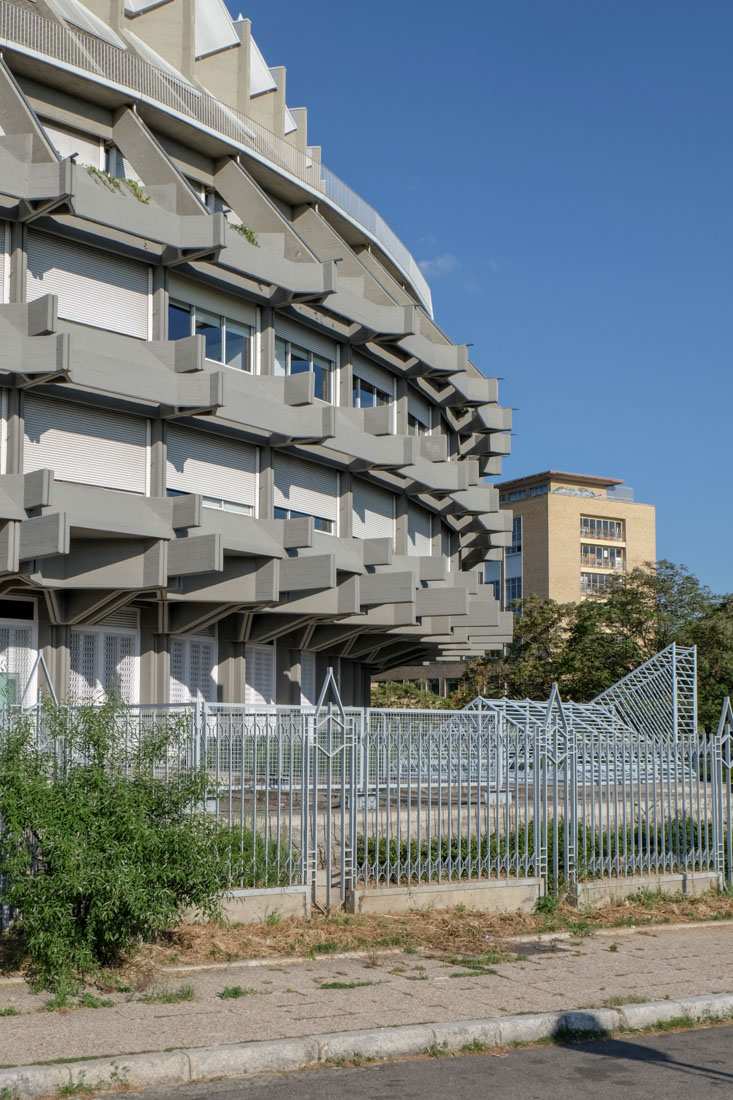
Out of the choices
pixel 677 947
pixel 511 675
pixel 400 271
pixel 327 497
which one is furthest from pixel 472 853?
pixel 511 675

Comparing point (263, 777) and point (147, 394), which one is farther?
point (147, 394)

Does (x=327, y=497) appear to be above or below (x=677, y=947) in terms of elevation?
above

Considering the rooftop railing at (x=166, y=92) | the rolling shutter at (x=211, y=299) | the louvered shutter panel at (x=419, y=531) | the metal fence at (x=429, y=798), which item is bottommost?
the metal fence at (x=429, y=798)

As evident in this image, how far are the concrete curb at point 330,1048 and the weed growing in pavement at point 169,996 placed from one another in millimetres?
1358

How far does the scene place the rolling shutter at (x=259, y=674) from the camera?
31406mm

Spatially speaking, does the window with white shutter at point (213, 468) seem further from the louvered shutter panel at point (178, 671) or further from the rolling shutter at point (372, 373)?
the rolling shutter at point (372, 373)

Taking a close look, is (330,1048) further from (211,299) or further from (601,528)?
(601,528)

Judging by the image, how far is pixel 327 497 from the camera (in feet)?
102

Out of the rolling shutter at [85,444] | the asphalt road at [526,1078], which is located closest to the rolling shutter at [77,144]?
the rolling shutter at [85,444]

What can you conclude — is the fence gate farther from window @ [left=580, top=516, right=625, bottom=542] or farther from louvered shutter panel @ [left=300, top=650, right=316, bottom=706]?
window @ [left=580, top=516, right=625, bottom=542]

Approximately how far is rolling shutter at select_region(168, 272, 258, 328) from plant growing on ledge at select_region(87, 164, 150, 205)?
187 centimetres

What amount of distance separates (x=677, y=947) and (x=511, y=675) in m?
47.1

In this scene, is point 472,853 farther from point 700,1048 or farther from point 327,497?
point 327,497

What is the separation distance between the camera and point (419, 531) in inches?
1486
